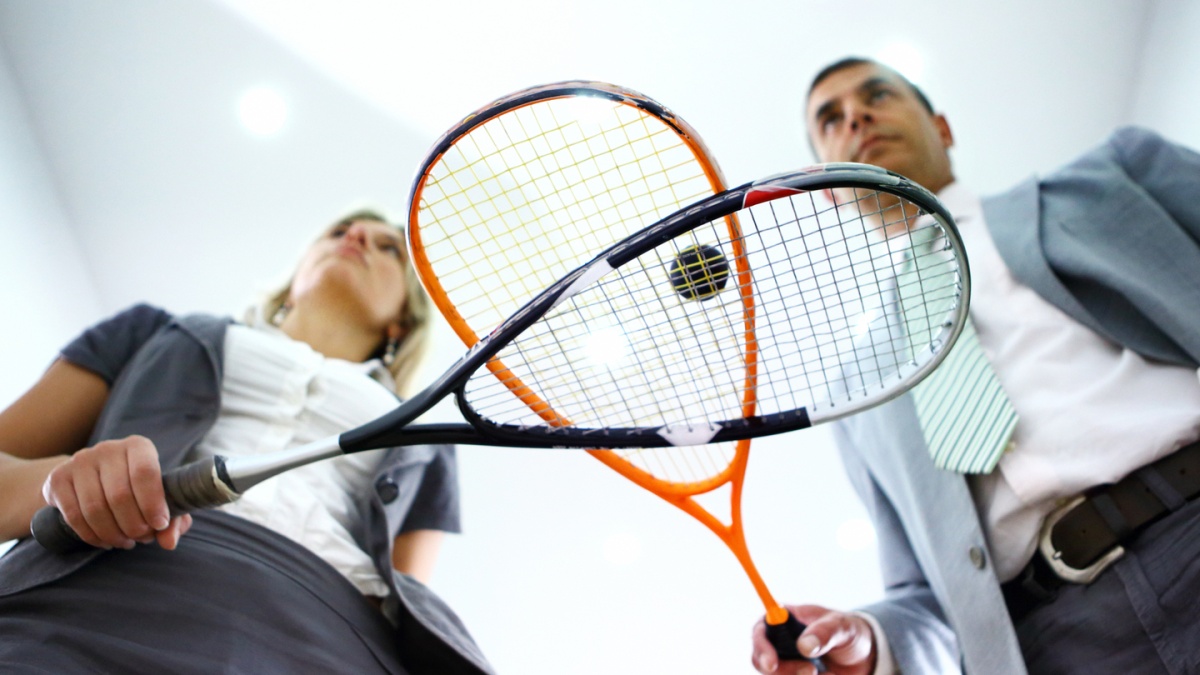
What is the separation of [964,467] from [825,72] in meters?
0.87

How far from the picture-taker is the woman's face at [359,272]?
4.82ft

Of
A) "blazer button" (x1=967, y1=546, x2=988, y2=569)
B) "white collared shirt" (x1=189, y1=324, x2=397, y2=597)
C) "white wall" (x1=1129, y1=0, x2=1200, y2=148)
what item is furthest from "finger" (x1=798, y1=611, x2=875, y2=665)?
"white wall" (x1=1129, y1=0, x2=1200, y2=148)

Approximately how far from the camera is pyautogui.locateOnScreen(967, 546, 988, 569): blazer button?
3.15ft

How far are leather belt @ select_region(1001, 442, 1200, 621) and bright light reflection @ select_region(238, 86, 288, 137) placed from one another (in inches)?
75.0

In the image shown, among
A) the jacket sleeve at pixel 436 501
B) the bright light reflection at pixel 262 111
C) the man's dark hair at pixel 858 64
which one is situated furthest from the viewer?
the bright light reflection at pixel 262 111

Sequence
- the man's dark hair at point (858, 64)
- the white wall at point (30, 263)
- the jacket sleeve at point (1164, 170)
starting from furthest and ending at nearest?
1. the white wall at point (30, 263)
2. the man's dark hair at point (858, 64)
3. the jacket sleeve at point (1164, 170)

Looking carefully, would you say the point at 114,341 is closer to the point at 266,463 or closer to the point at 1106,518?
the point at 266,463

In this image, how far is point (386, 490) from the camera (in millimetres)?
1108

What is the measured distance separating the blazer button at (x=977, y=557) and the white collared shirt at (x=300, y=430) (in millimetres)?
715

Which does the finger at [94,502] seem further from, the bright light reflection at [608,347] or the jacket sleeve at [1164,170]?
the jacket sleeve at [1164,170]

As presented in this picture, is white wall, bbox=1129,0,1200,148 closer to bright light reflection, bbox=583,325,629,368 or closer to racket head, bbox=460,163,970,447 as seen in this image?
racket head, bbox=460,163,970,447

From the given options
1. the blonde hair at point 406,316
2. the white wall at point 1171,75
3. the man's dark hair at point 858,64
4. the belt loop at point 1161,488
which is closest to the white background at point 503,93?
the white wall at point 1171,75

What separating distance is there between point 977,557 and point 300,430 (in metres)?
0.86

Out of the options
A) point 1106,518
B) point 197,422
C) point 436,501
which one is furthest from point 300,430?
point 1106,518
